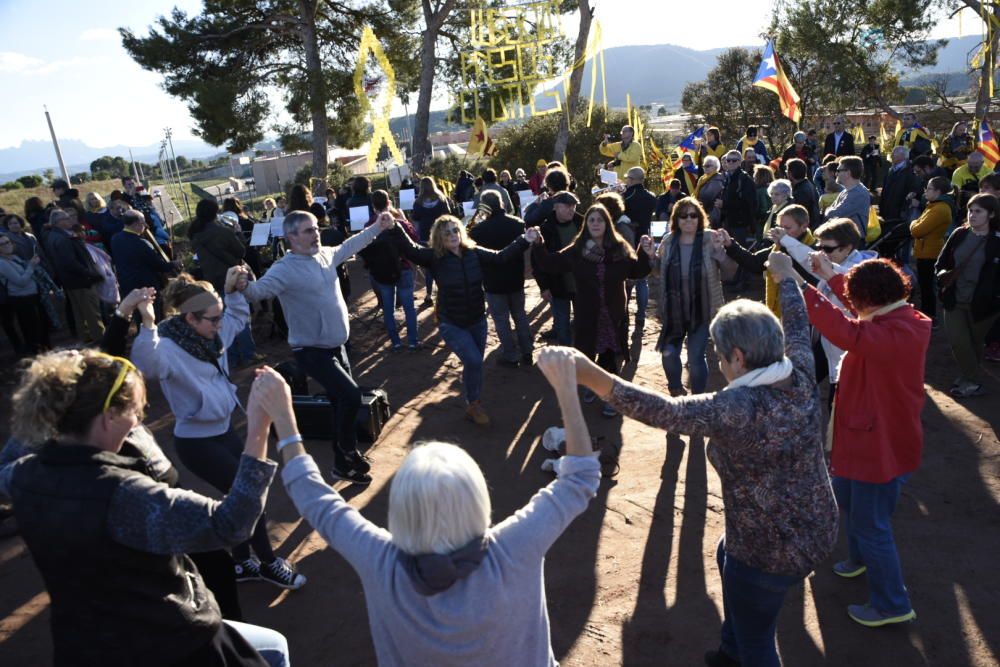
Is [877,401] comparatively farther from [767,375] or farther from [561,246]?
[561,246]

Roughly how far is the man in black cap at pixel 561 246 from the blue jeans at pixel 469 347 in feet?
3.19

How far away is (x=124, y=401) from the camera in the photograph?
1.98 m

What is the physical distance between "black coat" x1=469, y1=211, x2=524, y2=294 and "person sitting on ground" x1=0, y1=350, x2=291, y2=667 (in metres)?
4.93

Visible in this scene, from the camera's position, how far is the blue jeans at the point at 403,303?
306 inches

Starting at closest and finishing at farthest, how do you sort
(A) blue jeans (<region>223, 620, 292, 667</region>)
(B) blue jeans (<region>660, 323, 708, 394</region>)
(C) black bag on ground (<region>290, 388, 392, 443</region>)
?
(A) blue jeans (<region>223, 620, 292, 667</region>), (B) blue jeans (<region>660, 323, 708, 394</region>), (C) black bag on ground (<region>290, 388, 392, 443</region>)

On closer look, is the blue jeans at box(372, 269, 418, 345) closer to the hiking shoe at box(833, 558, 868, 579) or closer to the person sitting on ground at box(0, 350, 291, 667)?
the hiking shoe at box(833, 558, 868, 579)

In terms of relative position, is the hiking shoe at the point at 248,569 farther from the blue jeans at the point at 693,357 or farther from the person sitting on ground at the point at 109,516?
the blue jeans at the point at 693,357

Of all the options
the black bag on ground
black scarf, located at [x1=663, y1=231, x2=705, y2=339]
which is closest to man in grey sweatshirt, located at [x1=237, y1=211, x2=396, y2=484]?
the black bag on ground

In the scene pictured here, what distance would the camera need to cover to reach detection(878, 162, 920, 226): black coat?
8617 millimetres

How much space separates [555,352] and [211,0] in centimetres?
1851

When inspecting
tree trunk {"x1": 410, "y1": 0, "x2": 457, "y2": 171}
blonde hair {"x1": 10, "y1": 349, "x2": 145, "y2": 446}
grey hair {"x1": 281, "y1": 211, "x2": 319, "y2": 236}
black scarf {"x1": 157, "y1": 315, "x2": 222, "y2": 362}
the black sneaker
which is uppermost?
tree trunk {"x1": 410, "y1": 0, "x2": 457, "y2": 171}

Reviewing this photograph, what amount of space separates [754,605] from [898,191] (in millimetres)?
8166

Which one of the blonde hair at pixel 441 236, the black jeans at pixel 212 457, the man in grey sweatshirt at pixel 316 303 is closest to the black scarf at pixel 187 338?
the black jeans at pixel 212 457

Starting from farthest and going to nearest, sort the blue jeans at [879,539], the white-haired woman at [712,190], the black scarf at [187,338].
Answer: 1. the white-haired woman at [712,190]
2. the black scarf at [187,338]
3. the blue jeans at [879,539]
